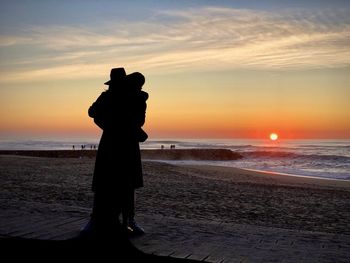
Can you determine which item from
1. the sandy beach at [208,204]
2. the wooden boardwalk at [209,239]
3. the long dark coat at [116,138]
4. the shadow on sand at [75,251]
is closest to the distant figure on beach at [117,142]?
the long dark coat at [116,138]

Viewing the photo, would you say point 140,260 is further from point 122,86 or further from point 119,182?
point 122,86

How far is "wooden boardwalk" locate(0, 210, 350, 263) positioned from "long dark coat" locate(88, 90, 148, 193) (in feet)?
2.28

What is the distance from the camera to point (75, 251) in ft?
13.9

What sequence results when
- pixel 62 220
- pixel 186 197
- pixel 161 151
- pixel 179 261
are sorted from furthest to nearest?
pixel 161 151 < pixel 186 197 < pixel 62 220 < pixel 179 261

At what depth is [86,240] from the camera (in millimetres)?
4336

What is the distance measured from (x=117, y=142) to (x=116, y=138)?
48mm

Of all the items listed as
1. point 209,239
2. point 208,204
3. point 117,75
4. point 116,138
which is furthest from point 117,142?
point 208,204

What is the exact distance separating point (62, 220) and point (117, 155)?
53.9 inches

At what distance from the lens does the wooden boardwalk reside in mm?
4109

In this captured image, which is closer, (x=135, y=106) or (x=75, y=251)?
(x=75, y=251)

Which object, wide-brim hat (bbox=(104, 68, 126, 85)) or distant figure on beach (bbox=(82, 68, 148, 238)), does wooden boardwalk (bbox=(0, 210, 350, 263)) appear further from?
wide-brim hat (bbox=(104, 68, 126, 85))

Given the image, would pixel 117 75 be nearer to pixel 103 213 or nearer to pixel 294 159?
pixel 103 213

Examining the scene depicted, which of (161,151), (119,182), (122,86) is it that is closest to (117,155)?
(119,182)

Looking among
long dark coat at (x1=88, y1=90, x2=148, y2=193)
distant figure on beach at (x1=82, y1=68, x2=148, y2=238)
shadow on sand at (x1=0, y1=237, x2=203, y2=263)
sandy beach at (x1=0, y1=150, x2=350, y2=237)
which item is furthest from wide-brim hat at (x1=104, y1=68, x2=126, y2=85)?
sandy beach at (x1=0, y1=150, x2=350, y2=237)
